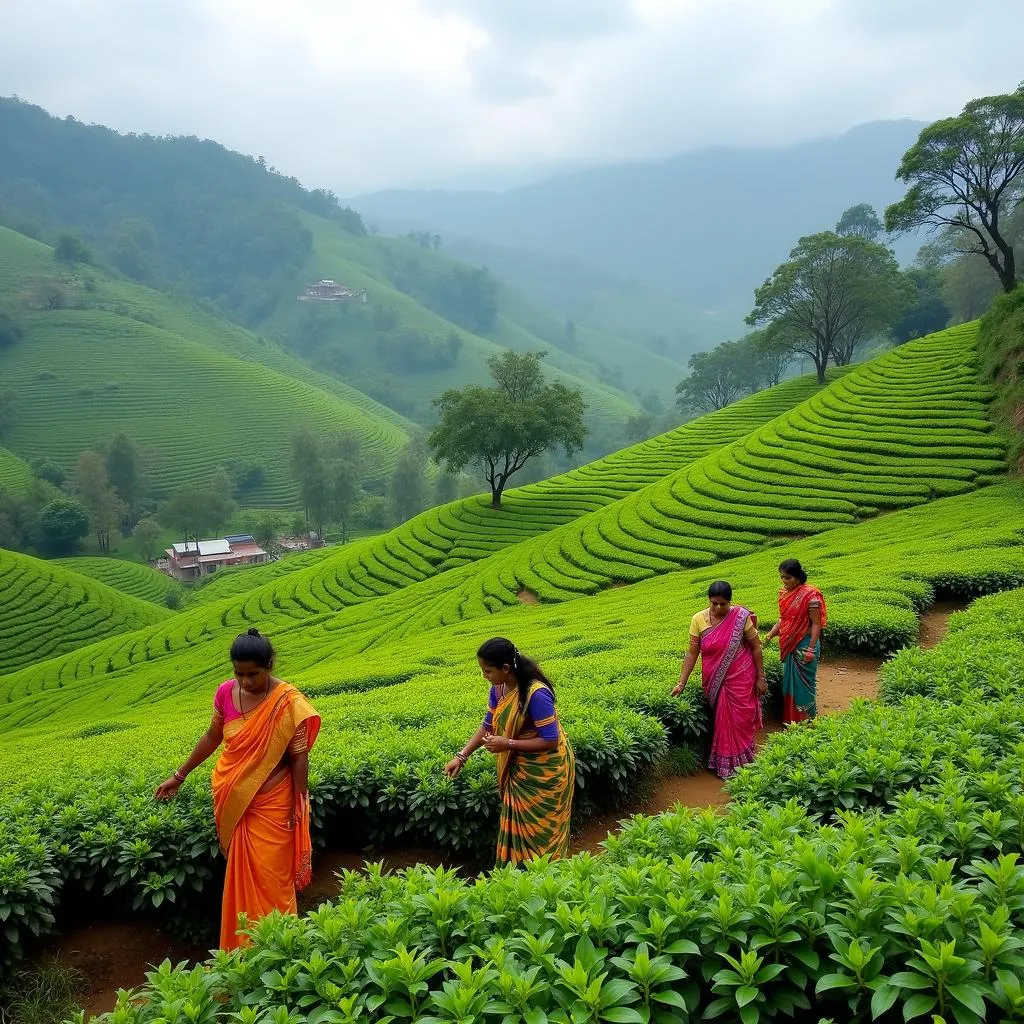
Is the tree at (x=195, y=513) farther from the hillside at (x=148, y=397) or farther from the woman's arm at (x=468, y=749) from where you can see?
the woman's arm at (x=468, y=749)

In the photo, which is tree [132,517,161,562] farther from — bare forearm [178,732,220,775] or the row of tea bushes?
the row of tea bushes

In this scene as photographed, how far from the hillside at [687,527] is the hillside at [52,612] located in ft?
24.7

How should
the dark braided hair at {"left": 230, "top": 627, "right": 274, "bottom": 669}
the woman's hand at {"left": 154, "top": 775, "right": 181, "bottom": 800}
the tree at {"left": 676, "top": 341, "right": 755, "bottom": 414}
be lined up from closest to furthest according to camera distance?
the dark braided hair at {"left": 230, "top": 627, "right": 274, "bottom": 669}
the woman's hand at {"left": 154, "top": 775, "right": 181, "bottom": 800}
the tree at {"left": 676, "top": 341, "right": 755, "bottom": 414}

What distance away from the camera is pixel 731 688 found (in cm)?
704

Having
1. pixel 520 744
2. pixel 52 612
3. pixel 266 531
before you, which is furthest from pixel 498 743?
pixel 266 531

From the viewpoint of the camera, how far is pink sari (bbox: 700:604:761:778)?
6.98m

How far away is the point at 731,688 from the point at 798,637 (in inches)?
54.6

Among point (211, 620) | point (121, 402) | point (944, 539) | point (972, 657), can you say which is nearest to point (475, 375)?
point (121, 402)

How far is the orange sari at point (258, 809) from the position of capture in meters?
4.45

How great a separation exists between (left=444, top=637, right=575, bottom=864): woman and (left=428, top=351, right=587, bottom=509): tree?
3284 cm

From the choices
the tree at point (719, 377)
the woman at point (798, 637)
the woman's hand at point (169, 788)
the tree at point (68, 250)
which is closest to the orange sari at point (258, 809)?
the woman's hand at point (169, 788)

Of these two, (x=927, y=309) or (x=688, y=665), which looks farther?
Result: (x=927, y=309)

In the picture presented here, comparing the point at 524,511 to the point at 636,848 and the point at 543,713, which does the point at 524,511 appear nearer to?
the point at 543,713

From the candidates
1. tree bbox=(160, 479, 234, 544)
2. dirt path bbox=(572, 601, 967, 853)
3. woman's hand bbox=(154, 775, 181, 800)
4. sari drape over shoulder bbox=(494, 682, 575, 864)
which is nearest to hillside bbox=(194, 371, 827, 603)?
dirt path bbox=(572, 601, 967, 853)
